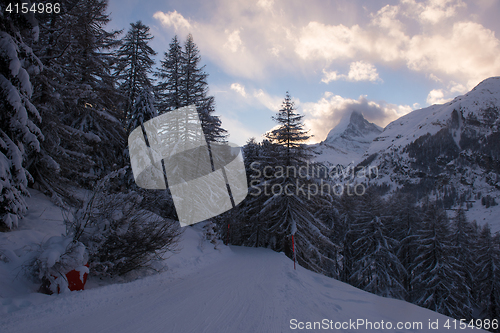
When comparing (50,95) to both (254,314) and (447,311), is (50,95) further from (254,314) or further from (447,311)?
(447,311)

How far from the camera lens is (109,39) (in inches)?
575

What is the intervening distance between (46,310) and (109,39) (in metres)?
16.8

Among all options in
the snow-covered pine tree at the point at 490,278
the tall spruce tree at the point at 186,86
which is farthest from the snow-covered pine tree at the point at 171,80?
the snow-covered pine tree at the point at 490,278

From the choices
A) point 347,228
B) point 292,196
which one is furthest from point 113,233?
point 347,228

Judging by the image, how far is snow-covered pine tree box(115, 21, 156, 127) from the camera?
642 inches

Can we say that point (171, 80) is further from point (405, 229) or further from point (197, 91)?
point (405, 229)

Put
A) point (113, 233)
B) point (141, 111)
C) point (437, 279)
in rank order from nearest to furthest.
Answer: point (113, 233), point (141, 111), point (437, 279)

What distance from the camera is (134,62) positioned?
1644 centimetres

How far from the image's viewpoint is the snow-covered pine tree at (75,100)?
321 inches

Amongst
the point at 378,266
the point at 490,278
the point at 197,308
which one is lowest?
the point at 490,278

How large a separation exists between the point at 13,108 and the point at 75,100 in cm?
611

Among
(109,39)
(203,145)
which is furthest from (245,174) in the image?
(109,39)

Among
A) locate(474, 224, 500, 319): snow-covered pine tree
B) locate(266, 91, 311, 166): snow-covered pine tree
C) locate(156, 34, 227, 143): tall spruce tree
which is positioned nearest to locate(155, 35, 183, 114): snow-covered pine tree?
locate(156, 34, 227, 143): tall spruce tree

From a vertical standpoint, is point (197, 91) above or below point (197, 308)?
above
